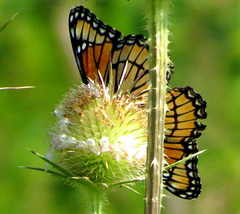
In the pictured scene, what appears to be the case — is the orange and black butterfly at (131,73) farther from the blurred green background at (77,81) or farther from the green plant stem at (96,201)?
the blurred green background at (77,81)

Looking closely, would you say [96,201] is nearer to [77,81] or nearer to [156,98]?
[156,98]

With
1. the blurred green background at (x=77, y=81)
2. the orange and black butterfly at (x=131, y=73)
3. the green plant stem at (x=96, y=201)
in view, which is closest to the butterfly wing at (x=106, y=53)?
the orange and black butterfly at (x=131, y=73)

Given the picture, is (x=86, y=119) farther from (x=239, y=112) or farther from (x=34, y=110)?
(x=34, y=110)


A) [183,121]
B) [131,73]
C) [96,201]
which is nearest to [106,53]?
[131,73]

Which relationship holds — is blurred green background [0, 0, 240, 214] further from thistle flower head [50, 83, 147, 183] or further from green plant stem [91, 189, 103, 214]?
green plant stem [91, 189, 103, 214]

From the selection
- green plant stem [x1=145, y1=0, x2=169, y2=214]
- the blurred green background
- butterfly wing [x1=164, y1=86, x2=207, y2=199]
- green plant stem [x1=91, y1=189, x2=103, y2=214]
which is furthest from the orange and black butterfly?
the blurred green background
